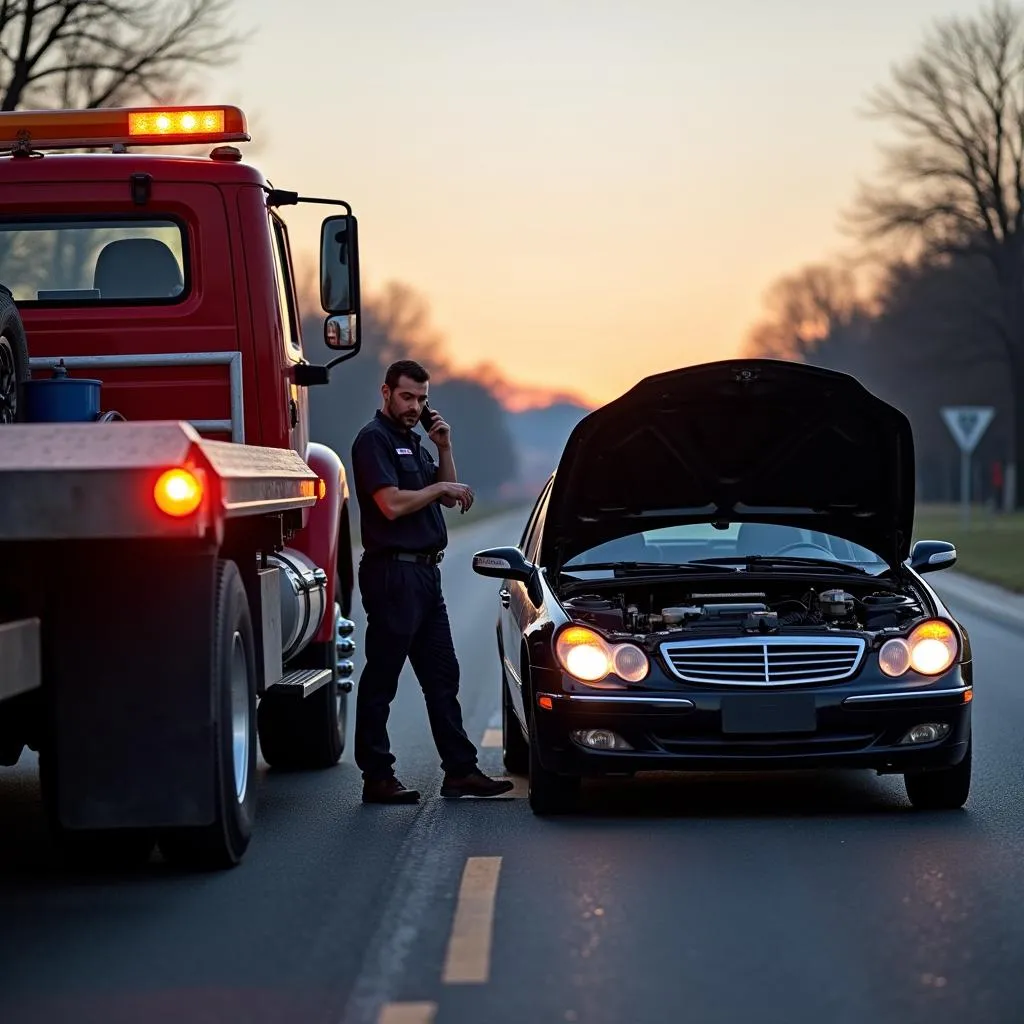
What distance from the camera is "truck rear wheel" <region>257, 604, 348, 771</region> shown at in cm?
1055

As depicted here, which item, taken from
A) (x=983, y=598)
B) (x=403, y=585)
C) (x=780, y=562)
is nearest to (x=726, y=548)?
(x=780, y=562)

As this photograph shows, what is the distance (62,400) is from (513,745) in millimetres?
3079

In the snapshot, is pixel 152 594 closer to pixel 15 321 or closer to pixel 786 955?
pixel 15 321

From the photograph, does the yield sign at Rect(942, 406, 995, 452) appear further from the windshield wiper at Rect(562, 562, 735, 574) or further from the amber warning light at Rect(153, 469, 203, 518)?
the amber warning light at Rect(153, 469, 203, 518)

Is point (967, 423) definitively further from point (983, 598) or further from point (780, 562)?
point (780, 562)

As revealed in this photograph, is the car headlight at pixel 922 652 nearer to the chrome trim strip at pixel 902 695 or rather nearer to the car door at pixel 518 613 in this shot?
the chrome trim strip at pixel 902 695

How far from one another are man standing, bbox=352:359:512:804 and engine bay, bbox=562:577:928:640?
728 mm

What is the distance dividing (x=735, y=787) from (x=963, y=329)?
56.4 meters

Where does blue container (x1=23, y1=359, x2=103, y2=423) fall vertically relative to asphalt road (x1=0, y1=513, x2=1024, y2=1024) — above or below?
above

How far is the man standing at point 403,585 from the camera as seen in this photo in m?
9.40

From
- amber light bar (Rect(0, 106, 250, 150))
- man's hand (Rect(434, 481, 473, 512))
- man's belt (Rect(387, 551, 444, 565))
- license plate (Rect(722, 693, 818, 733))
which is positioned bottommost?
license plate (Rect(722, 693, 818, 733))

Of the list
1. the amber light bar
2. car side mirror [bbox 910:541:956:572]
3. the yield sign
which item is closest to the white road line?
car side mirror [bbox 910:541:956:572]

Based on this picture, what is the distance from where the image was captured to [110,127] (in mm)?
10023

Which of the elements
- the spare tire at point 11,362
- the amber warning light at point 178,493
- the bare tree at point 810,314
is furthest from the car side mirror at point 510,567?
the bare tree at point 810,314
